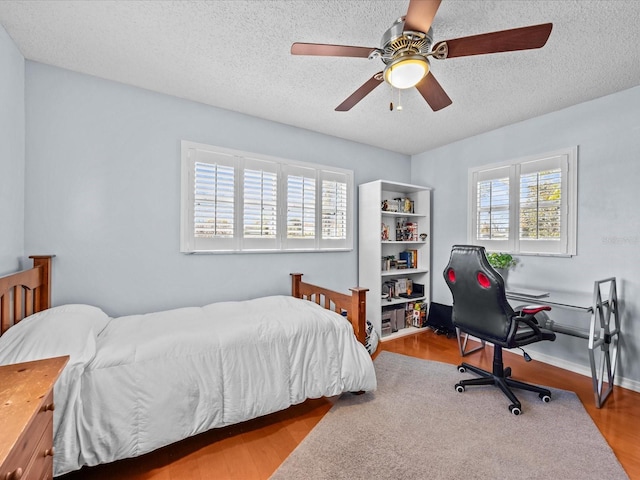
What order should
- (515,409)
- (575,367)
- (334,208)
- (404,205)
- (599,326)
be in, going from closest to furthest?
(515,409) < (599,326) < (575,367) < (334,208) < (404,205)

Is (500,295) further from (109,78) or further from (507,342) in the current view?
(109,78)

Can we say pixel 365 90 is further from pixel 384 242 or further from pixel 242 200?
pixel 384 242

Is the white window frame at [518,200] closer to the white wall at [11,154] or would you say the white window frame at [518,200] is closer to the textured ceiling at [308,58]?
the textured ceiling at [308,58]

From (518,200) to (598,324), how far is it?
1364 millimetres

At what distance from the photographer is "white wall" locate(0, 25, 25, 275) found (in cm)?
182

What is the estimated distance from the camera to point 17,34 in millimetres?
1878

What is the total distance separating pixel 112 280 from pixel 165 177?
3.14 ft

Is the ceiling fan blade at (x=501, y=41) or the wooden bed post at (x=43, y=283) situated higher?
the ceiling fan blade at (x=501, y=41)

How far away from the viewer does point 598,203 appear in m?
2.68

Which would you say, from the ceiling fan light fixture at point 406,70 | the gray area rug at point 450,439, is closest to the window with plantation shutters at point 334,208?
the gray area rug at point 450,439

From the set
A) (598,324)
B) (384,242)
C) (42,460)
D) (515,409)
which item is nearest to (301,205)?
(384,242)

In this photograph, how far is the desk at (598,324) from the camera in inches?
87.3

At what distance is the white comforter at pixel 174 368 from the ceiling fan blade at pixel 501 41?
185 cm

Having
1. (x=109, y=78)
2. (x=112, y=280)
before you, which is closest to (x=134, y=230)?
(x=112, y=280)
